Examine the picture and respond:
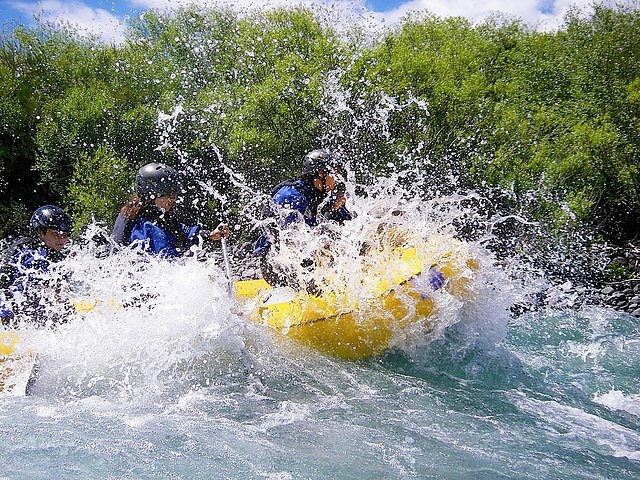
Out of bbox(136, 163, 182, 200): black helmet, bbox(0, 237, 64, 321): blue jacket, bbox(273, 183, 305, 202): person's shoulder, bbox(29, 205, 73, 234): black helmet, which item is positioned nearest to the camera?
bbox(0, 237, 64, 321): blue jacket

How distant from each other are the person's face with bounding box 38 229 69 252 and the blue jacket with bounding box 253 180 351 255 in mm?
1685

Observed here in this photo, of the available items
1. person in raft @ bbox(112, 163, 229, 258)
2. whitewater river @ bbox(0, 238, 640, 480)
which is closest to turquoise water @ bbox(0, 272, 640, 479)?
whitewater river @ bbox(0, 238, 640, 480)

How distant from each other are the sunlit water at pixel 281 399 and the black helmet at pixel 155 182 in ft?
1.91

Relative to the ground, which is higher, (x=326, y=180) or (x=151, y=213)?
(x=326, y=180)

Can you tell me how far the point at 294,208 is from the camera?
219 inches

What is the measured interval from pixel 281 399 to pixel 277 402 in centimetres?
5

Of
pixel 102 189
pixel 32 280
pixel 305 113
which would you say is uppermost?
pixel 305 113

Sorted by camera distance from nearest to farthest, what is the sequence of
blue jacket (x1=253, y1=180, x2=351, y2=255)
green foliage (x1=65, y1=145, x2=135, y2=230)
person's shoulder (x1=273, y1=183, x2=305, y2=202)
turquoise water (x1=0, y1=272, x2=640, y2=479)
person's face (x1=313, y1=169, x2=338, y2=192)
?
turquoise water (x1=0, y1=272, x2=640, y2=479) < blue jacket (x1=253, y1=180, x2=351, y2=255) < person's shoulder (x1=273, y1=183, x2=305, y2=202) < person's face (x1=313, y1=169, x2=338, y2=192) < green foliage (x1=65, y1=145, x2=135, y2=230)

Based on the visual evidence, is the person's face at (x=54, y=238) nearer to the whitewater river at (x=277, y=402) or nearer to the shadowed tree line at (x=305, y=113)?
the whitewater river at (x=277, y=402)

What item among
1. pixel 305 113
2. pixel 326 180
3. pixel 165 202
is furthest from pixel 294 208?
pixel 305 113

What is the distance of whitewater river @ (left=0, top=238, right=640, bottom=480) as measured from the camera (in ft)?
10.9

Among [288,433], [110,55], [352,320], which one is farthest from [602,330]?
[110,55]

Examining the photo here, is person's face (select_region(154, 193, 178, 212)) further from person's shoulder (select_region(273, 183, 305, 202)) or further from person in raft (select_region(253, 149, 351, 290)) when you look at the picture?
person's shoulder (select_region(273, 183, 305, 202))

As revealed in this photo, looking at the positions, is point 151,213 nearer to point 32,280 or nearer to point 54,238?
point 54,238
